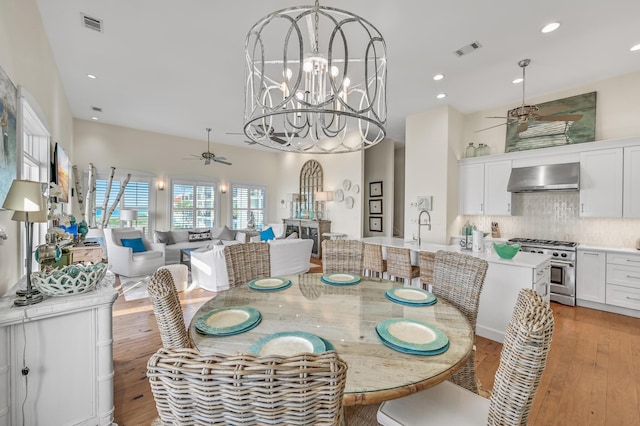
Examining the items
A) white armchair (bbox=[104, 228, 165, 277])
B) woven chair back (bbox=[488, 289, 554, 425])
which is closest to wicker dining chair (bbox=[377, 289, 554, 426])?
woven chair back (bbox=[488, 289, 554, 425])

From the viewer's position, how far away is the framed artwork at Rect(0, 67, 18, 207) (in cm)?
167

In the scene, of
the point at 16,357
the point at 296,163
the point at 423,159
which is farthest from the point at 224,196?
the point at 16,357

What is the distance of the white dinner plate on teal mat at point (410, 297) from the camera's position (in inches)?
67.1

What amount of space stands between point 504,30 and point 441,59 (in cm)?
72

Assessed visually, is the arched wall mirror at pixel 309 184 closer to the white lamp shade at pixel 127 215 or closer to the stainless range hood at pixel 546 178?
the white lamp shade at pixel 127 215

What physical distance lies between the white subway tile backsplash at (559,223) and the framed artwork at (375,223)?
2.65 meters

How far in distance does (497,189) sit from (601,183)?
1.27 metres

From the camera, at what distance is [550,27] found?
2850 mm

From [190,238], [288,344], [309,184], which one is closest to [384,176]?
[309,184]

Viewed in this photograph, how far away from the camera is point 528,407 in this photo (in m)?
0.94

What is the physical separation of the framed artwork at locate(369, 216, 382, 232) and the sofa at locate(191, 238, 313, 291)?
257 cm

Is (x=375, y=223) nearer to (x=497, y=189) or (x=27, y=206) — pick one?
(x=497, y=189)

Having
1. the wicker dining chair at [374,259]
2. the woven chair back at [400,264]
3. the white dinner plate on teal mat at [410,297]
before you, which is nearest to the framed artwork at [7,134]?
the white dinner plate on teal mat at [410,297]

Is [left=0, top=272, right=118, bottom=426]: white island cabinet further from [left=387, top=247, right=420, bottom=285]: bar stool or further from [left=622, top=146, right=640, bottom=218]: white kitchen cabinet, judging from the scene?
[left=622, top=146, right=640, bottom=218]: white kitchen cabinet
